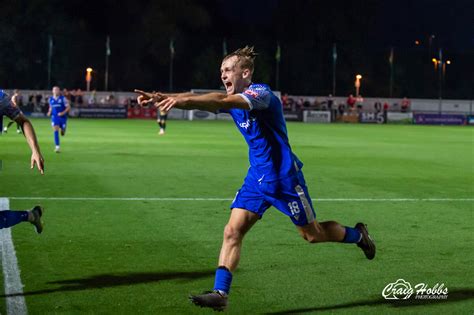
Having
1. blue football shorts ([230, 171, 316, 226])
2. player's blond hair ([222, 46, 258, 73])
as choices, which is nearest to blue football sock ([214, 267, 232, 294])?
blue football shorts ([230, 171, 316, 226])

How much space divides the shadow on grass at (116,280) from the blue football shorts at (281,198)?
1.43 meters

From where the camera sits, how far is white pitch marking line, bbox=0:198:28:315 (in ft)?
23.5

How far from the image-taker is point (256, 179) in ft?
24.5

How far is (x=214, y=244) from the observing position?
10.5 meters

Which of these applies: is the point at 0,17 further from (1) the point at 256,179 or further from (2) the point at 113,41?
(1) the point at 256,179

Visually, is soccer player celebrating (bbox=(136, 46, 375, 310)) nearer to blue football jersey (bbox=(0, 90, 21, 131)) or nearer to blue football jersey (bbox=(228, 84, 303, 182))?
blue football jersey (bbox=(228, 84, 303, 182))

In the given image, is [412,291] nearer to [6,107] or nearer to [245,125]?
[245,125]

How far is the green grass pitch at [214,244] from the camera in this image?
763cm

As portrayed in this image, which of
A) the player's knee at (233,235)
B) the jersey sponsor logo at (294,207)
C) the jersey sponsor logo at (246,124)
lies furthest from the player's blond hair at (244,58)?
→ the player's knee at (233,235)

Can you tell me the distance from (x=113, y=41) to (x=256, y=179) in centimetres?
8546

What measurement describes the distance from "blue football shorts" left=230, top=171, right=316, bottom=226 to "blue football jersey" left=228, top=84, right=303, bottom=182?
2.3 inches

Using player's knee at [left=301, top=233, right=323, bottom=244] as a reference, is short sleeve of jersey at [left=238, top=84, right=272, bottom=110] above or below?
above

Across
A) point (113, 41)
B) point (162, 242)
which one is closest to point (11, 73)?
point (113, 41)

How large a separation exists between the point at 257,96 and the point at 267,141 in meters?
0.66
